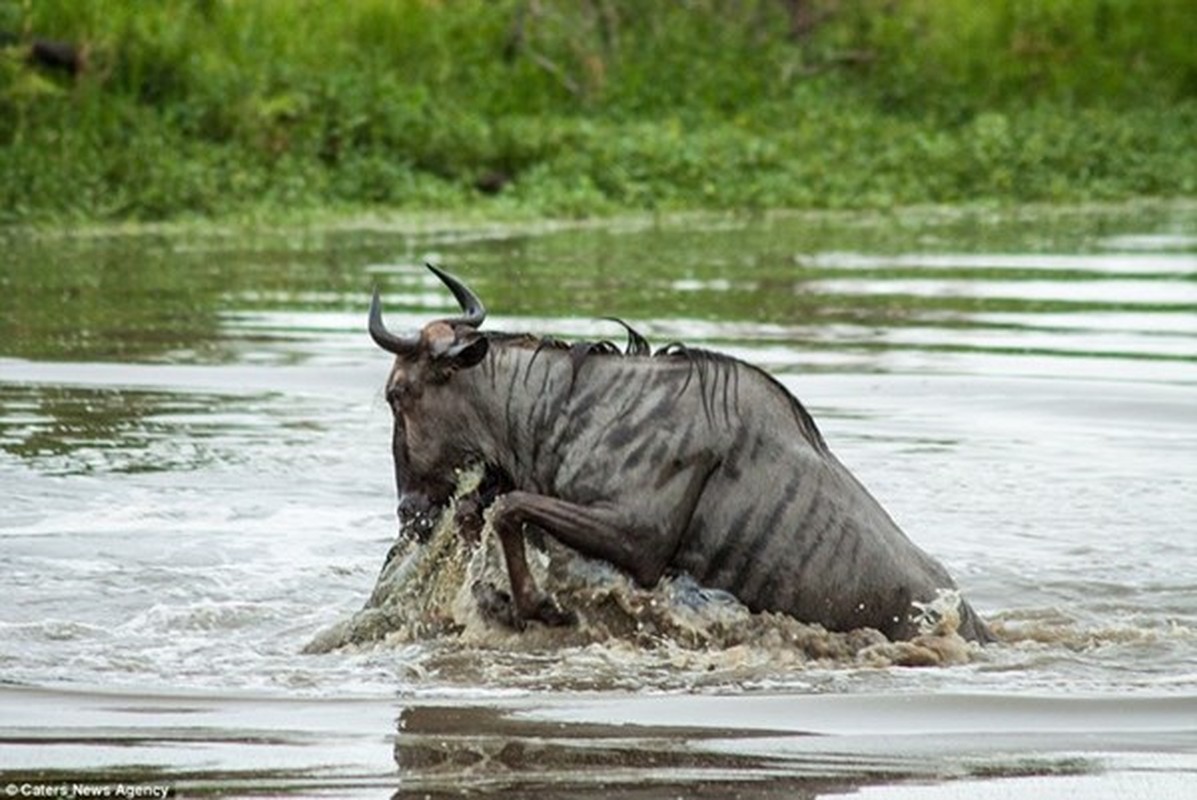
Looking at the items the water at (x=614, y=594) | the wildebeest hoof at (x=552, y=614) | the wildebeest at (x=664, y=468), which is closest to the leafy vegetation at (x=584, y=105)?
the water at (x=614, y=594)

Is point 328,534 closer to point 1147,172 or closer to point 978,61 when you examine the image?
point 1147,172

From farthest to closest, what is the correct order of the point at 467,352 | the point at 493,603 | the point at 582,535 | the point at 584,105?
1. the point at 584,105
2. the point at 493,603
3. the point at 467,352
4. the point at 582,535

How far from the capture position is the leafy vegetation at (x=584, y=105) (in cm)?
2127

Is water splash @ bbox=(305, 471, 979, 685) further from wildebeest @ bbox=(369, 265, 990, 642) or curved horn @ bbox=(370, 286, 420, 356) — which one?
curved horn @ bbox=(370, 286, 420, 356)

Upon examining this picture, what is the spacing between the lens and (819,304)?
1631cm

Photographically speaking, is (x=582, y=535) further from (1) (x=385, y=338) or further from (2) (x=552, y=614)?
(1) (x=385, y=338)

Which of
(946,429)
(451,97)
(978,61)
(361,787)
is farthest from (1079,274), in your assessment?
(361,787)

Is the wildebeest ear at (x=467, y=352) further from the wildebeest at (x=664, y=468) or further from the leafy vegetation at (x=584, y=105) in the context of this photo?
the leafy vegetation at (x=584, y=105)

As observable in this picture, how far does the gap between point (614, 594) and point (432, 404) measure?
0.71 meters

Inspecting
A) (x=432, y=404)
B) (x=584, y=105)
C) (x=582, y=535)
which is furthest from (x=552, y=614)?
(x=584, y=105)

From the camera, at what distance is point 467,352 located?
24.9 feet

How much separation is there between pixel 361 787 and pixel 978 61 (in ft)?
74.3

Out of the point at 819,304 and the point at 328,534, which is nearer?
the point at 328,534

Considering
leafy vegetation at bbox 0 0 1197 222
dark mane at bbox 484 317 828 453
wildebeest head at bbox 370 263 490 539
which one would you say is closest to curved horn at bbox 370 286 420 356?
wildebeest head at bbox 370 263 490 539
